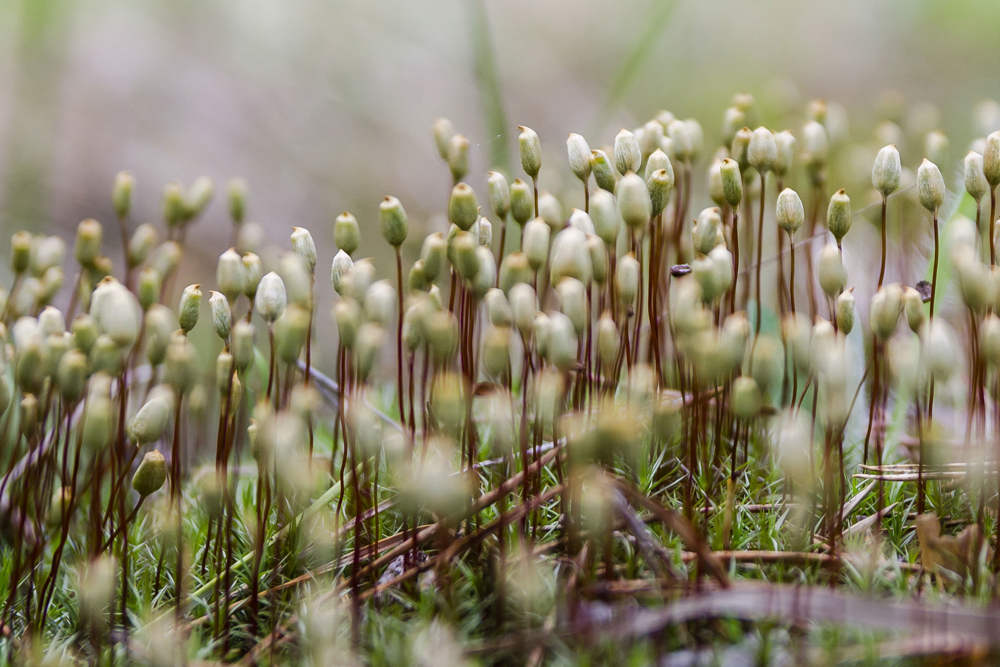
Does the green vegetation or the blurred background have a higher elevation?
the blurred background

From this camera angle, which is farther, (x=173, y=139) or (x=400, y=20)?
(x=400, y=20)

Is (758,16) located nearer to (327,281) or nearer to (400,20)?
(400,20)

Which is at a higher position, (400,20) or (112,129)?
(400,20)

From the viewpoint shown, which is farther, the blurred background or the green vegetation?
the blurred background

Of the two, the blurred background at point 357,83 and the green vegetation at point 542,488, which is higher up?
the blurred background at point 357,83

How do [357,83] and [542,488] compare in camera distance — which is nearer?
[542,488]

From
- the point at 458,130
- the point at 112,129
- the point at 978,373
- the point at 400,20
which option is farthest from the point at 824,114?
the point at 112,129

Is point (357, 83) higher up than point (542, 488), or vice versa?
point (357, 83)

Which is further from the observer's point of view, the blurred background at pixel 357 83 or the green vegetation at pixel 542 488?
the blurred background at pixel 357 83
